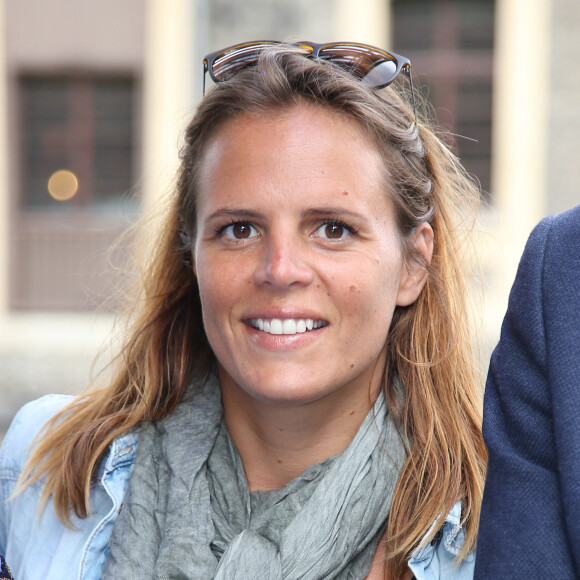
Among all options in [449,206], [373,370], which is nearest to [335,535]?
[373,370]

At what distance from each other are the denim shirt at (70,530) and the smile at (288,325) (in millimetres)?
479

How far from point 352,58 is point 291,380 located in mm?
773

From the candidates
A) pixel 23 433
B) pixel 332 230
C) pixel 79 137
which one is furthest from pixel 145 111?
pixel 332 230

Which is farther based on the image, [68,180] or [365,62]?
[68,180]

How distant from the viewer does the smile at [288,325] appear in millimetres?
1841

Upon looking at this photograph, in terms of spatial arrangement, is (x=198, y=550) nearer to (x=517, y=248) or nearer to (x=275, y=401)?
(x=275, y=401)

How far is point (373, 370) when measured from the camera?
207 cm

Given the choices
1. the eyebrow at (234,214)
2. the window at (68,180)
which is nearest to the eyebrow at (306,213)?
the eyebrow at (234,214)

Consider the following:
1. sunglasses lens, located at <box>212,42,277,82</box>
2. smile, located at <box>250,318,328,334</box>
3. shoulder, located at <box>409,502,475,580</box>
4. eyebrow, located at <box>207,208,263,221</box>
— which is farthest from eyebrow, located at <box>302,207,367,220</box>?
shoulder, located at <box>409,502,475,580</box>

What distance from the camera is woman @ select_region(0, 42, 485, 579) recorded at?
6.08ft

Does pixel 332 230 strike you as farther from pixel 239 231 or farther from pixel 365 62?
pixel 365 62

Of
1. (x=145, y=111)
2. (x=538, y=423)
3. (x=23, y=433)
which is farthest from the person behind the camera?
(x=145, y=111)

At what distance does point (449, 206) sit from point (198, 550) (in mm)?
998

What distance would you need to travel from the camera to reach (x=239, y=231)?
193 centimetres
